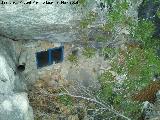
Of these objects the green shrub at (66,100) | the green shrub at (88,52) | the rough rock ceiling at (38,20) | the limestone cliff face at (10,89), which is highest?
the rough rock ceiling at (38,20)

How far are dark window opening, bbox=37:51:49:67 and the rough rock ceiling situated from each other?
0.68 m

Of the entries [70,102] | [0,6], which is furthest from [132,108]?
[0,6]

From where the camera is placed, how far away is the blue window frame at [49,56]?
33.8ft

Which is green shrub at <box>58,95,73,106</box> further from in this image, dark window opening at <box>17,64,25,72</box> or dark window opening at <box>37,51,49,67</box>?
dark window opening at <box>17,64,25,72</box>

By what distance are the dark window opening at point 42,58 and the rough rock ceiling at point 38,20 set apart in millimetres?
681

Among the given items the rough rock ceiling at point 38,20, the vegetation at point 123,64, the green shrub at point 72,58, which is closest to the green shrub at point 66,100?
the vegetation at point 123,64

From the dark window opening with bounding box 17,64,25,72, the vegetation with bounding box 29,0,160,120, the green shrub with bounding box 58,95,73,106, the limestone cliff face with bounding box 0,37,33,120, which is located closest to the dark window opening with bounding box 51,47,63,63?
the vegetation with bounding box 29,0,160,120

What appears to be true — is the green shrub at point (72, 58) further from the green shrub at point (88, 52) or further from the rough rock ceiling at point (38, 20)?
the rough rock ceiling at point (38, 20)

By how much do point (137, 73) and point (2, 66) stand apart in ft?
11.4

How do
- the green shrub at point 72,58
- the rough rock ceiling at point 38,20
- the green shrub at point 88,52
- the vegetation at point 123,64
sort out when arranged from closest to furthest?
the rough rock ceiling at point 38,20 < the vegetation at point 123,64 < the green shrub at point 88,52 < the green shrub at point 72,58

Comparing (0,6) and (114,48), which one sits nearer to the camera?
(0,6)

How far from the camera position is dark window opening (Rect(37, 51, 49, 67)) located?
33.8ft

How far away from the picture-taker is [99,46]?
408 inches

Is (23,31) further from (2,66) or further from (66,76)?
(66,76)
